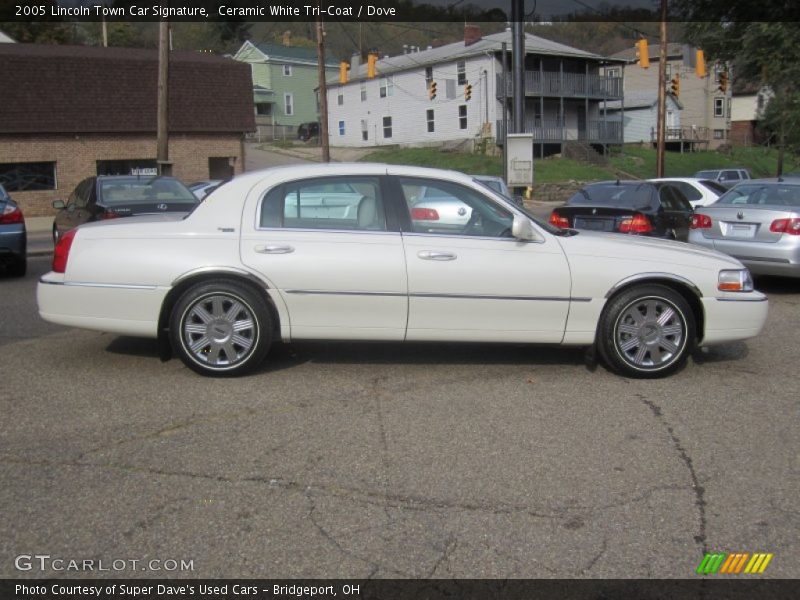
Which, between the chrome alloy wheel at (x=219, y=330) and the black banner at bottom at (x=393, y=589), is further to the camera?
the chrome alloy wheel at (x=219, y=330)

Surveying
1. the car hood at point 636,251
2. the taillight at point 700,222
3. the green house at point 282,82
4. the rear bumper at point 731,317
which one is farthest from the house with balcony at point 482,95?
the rear bumper at point 731,317

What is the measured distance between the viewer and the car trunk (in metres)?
10.2

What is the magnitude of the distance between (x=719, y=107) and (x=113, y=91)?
5432cm

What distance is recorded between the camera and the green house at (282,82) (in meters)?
64.5

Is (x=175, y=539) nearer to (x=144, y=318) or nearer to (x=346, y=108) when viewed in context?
(x=144, y=318)

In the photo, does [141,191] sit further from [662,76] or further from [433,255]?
[662,76]

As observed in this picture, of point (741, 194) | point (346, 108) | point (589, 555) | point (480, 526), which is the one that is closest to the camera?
point (589, 555)

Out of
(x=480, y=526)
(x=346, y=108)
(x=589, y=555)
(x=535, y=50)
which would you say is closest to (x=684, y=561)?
(x=589, y=555)

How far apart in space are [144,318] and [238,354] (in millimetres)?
754

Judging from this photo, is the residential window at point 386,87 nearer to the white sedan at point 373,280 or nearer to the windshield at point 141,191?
the windshield at point 141,191

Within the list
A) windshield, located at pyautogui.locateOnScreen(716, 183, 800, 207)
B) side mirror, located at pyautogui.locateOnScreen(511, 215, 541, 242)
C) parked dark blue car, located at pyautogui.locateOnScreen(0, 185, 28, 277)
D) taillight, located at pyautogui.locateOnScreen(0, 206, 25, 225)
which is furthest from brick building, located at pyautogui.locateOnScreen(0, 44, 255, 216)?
side mirror, located at pyautogui.locateOnScreen(511, 215, 541, 242)

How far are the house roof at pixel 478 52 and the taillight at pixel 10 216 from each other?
34.8 meters

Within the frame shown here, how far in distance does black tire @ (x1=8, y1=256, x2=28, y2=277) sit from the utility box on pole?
9105mm

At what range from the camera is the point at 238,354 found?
618cm
